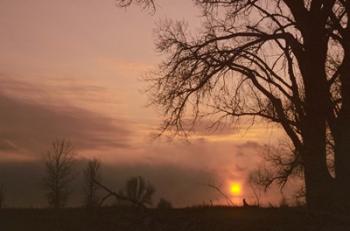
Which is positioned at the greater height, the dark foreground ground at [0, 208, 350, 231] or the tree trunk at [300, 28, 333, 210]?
the tree trunk at [300, 28, 333, 210]

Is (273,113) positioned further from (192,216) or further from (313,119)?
(192,216)

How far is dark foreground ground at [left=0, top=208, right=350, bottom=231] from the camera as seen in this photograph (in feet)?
41.9

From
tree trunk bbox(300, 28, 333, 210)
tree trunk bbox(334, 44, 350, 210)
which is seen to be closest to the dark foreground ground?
tree trunk bbox(300, 28, 333, 210)

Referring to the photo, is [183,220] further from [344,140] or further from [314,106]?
[344,140]

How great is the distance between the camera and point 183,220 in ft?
43.2

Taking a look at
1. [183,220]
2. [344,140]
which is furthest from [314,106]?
[183,220]

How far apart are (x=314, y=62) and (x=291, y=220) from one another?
575 centimetres

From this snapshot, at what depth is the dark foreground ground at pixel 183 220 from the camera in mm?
12773

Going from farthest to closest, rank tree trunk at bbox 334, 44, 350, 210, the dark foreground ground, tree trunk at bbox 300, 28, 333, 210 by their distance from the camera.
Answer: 1. tree trunk at bbox 300, 28, 333, 210
2. tree trunk at bbox 334, 44, 350, 210
3. the dark foreground ground

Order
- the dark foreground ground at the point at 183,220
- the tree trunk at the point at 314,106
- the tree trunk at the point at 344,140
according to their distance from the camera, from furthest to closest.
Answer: the tree trunk at the point at 314,106, the tree trunk at the point at 344,140, the dark foreground ground at the point at 183,220

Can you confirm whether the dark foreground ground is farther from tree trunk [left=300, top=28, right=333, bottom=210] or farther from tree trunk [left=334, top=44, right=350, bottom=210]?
tree trunk [left=334, top=44, right=350, bottom=210]

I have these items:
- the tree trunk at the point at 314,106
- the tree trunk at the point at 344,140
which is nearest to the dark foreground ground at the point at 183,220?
the tree trunk at the point at 314,106

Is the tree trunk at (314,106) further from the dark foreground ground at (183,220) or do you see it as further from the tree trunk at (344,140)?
the dark foreground ground at (183,220)

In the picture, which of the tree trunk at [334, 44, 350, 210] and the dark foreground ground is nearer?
the dark foreground ground
